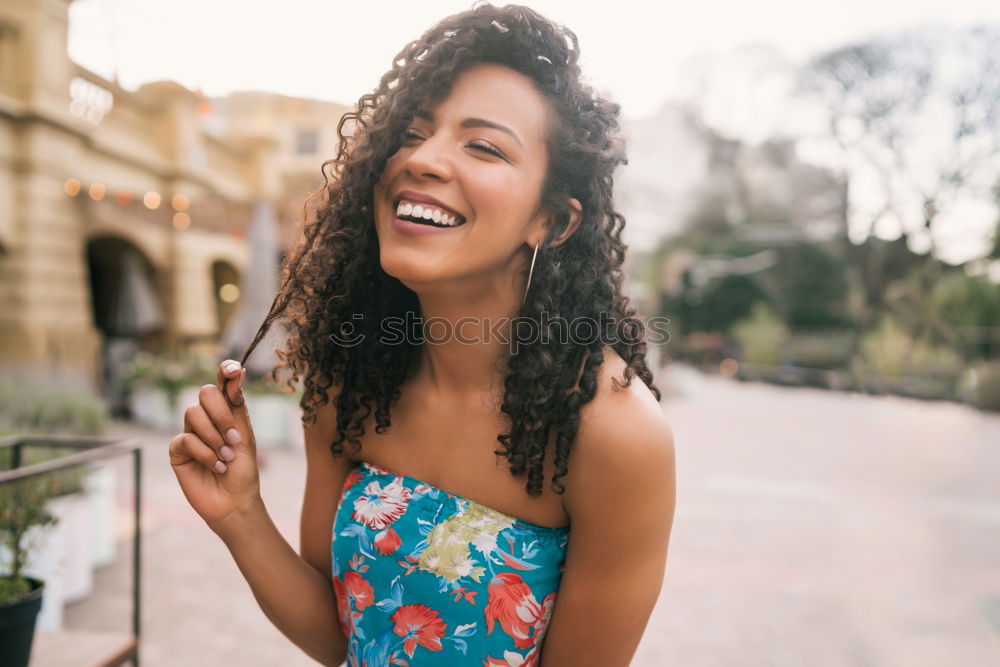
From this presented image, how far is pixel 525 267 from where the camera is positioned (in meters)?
1.27

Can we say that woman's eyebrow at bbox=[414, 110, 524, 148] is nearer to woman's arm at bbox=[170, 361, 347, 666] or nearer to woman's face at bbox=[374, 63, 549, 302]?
woman's face at bbox=[374, 63, 549, 302]

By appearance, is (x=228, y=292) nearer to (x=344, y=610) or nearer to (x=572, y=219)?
(x=344, y=610)

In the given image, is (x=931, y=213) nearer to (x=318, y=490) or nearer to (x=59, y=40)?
→ (x=59, y=40)

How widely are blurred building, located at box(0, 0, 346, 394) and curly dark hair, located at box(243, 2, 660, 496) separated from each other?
828 centimetres

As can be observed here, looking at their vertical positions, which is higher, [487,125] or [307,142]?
[307,142]

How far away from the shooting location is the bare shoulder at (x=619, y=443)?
3.60 ft

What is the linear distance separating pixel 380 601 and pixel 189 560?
390cm

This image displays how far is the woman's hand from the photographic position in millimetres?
1174

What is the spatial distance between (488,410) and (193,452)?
507mm

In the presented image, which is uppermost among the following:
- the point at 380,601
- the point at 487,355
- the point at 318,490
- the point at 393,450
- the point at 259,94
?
the point at 259,94

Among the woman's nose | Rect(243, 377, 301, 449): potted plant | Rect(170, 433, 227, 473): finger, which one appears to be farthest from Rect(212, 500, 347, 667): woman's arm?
Rect(243, 377, 301, 449): potted plant

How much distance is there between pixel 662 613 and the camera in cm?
411

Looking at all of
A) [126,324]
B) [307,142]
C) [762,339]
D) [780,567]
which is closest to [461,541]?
[780,567]

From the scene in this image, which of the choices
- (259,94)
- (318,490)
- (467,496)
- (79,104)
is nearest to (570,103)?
(467,496)
